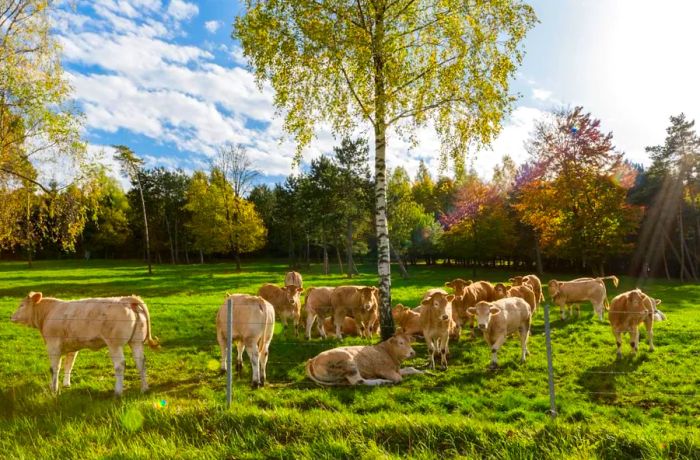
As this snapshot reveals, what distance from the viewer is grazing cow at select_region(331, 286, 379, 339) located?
13328 millimetres

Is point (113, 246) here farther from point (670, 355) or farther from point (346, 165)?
point (670, 355)

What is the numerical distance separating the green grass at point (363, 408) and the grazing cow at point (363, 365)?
13.4 inches

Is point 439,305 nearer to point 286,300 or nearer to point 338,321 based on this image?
point 338,321

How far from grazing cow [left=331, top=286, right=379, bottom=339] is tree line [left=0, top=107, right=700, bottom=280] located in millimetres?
4832

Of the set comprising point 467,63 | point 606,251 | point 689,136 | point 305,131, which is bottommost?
point 606,251

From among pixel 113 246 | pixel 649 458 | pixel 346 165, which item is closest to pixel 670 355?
pixel 649 458

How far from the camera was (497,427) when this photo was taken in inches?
226

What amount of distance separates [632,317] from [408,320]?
5.81m

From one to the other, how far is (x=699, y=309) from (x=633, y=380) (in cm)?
1542

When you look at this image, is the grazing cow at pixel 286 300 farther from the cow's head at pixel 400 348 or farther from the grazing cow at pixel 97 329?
Result: the grazing cow at pixel 97 329

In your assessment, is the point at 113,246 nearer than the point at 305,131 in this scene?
No

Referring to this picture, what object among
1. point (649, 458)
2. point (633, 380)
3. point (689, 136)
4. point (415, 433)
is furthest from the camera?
point (689, 136)

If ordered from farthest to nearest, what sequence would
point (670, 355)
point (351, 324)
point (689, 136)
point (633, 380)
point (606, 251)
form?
point (689, 136) < point (606, 251) < point (351, 324) < point (670, 355) < point (633, 380)

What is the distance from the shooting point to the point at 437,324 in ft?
34.7
